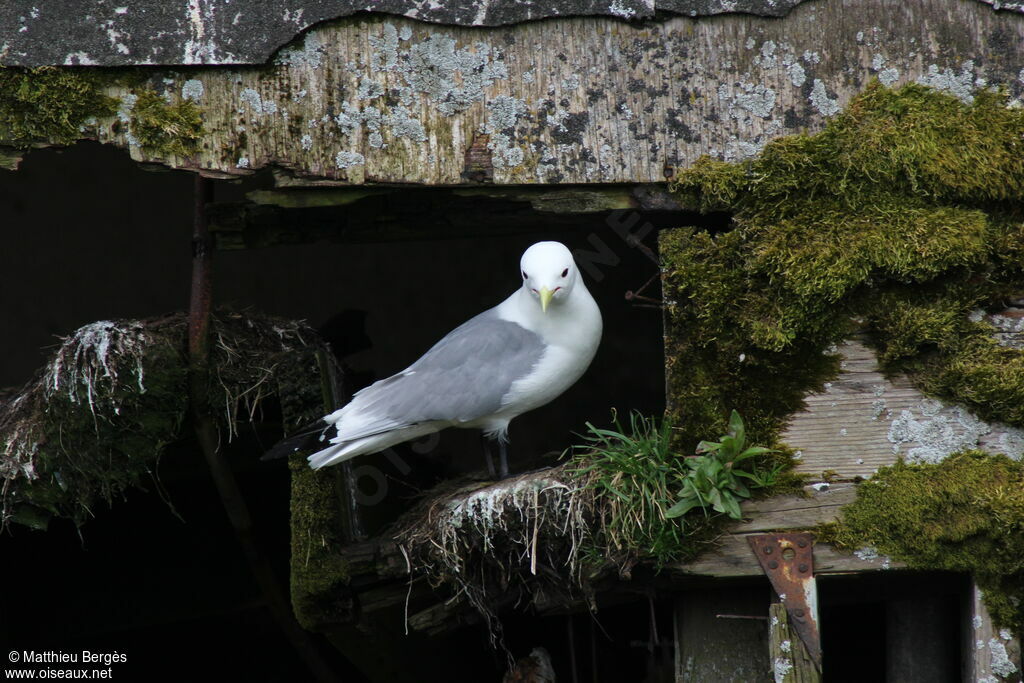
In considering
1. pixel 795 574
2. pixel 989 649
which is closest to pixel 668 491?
pixel 795 574

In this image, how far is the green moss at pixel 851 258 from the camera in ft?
10.3

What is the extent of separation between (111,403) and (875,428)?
261 cm

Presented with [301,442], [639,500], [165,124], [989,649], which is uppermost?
[165,124]

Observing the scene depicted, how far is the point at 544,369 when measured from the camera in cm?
357

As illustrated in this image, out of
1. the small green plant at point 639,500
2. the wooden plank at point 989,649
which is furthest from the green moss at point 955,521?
the small green plant at point 639,500

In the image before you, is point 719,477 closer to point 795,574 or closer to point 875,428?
point 795,574

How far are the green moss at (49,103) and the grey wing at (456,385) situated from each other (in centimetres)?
126

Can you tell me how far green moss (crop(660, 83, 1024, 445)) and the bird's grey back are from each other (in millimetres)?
591

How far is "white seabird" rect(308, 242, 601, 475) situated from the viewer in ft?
11.5

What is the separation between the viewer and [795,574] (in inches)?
120

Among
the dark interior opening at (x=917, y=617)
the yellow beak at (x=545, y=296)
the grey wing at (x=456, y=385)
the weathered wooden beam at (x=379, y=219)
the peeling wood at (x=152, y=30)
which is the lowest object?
the dark interior opening at (x=917, y=617)

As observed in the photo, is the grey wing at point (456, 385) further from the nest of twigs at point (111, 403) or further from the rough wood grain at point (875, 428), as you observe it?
the rough wood grain at point (875, 428)

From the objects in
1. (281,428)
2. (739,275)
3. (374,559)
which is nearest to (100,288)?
(281,428)

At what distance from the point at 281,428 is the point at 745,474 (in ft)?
7.78
